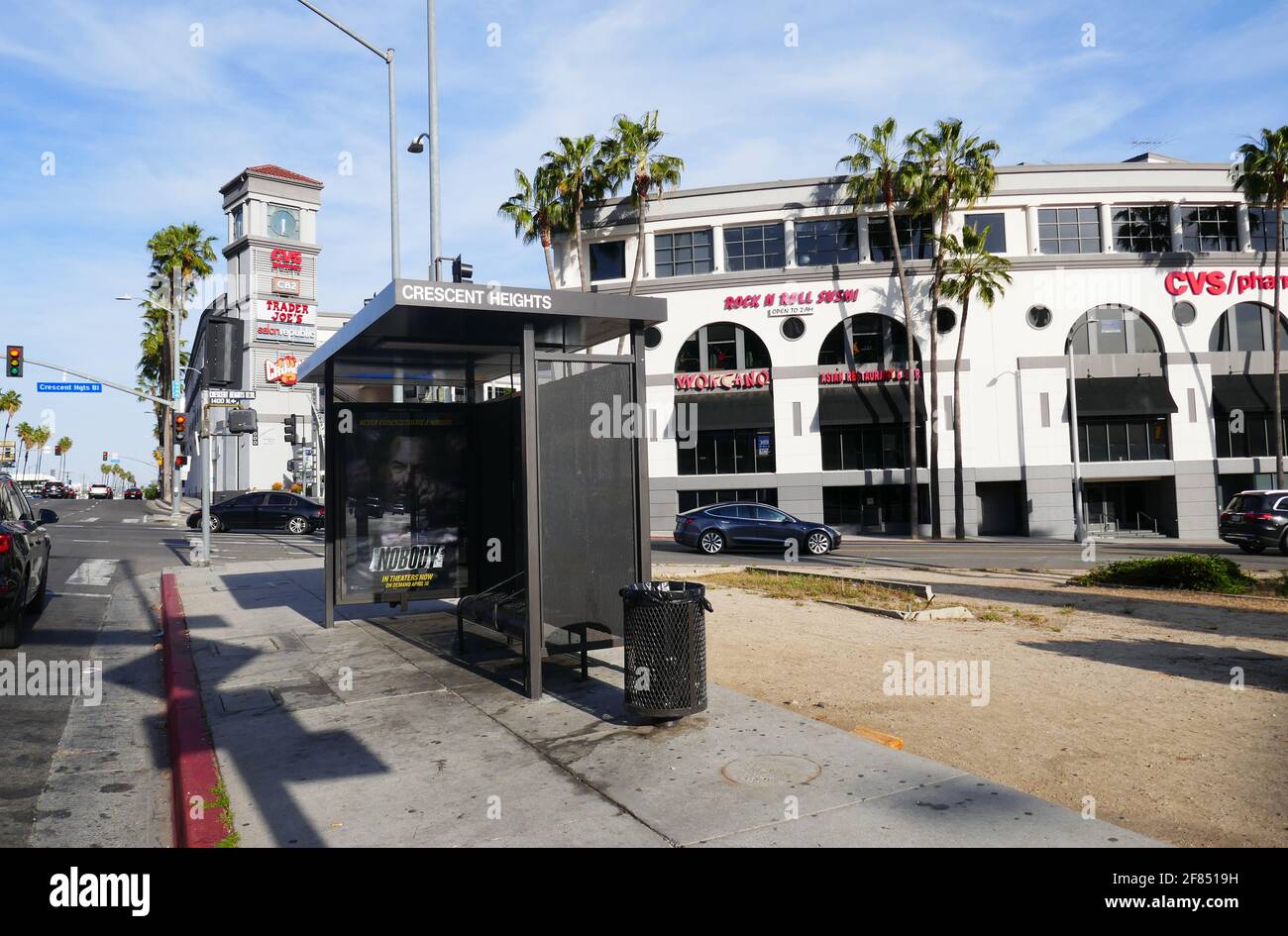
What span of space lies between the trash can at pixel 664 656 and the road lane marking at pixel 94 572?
49.3ft

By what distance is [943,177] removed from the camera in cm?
3288

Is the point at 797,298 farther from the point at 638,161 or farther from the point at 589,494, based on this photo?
the point at 589,494

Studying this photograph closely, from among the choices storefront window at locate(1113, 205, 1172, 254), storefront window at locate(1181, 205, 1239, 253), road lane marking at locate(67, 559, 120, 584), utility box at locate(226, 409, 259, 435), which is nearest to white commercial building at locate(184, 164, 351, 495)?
road lane marking at locate(67, 559, 120, 584)

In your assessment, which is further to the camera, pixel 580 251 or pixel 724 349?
pixel 580 251

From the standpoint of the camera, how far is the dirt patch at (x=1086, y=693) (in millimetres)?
4914

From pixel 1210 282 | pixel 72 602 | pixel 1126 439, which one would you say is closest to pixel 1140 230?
pixel 1210 282

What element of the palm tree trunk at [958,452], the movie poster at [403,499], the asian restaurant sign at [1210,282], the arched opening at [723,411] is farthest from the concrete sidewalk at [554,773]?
the asian restaurant sign at [1210,282]

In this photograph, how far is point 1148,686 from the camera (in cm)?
744

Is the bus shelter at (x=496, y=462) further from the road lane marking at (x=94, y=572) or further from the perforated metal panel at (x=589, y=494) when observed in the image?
the road lane marking at (x=94, y=572)

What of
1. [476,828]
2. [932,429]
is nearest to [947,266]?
[932,429]

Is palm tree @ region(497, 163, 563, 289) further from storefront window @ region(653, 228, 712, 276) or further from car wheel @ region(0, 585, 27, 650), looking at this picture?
car wheel @ region(0, 585, 27, 650)

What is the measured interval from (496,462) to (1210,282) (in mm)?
35408

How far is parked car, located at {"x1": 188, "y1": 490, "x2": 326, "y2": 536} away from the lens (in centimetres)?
3116
